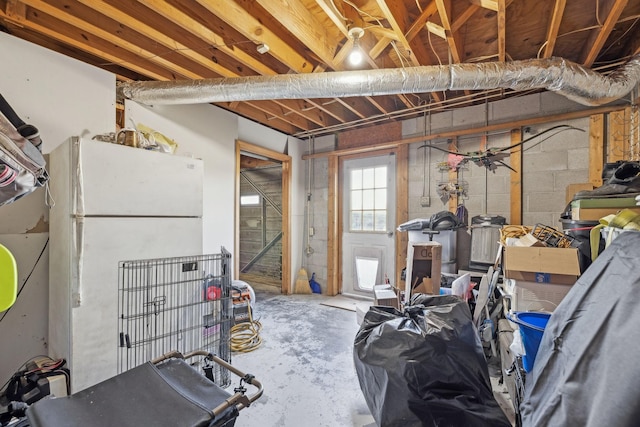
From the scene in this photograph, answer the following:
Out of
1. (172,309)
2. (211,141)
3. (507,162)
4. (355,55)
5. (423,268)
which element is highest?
(355,55)

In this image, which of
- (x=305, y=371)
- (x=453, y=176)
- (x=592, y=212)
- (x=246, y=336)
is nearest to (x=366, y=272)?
(x=453, y=176)

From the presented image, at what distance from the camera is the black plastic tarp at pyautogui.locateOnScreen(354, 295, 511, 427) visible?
1289 millimetres

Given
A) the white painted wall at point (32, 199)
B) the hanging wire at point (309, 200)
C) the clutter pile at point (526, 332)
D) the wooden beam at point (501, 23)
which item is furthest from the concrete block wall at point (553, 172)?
the white painted wall at point (32, 199)

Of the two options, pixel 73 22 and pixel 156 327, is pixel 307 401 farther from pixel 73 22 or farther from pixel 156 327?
pixel 73 22

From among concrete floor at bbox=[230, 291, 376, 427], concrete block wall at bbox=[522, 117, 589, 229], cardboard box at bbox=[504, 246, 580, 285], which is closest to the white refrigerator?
concrete floor at bbox=[230, 291, 376, 427]

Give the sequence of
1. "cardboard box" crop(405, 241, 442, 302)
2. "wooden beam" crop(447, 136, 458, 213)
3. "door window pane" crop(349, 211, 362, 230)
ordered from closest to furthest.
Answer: "cardboard box" crop(405, 241, 442, 302) < "wooden beam" crop(447, 136, 458, 213) < "door window pane" crop(349, 211, 362, 230)

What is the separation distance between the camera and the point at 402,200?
3.83 metres

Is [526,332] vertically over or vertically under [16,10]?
under

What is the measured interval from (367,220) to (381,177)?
68 cm

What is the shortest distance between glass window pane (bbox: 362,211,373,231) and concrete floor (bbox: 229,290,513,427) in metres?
1.28

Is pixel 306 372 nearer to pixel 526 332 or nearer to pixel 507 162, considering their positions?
pixel 526 332

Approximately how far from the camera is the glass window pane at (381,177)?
4102mm

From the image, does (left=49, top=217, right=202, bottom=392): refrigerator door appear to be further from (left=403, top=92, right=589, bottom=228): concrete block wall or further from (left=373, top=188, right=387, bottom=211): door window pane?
(left=403, top=92, right=589, bottom=228): concrete block wall

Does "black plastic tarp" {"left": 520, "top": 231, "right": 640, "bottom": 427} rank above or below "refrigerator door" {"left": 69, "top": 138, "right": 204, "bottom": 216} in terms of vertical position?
below
